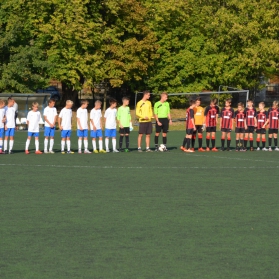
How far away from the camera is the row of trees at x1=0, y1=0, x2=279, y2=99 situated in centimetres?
5181

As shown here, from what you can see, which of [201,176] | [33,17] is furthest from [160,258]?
[33,17]

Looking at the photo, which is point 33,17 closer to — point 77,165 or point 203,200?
point 77,165

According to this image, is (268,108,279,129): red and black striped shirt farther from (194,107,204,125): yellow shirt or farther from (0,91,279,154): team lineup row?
(194,107,204,125): yellow shirt

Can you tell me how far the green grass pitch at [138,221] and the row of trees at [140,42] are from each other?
31533mm

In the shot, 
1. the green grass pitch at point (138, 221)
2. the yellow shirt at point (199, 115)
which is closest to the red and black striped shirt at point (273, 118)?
the yellow shirt at point (199, 115)

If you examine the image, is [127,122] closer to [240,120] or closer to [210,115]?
[210,115]

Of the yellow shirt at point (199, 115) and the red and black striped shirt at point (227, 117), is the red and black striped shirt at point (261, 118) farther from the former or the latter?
the yellow shirt at point (199, 115)

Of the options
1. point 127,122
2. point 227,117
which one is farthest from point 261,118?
point 127,122

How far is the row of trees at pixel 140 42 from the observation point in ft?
170

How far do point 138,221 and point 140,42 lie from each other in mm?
43523

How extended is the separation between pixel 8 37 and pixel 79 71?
5763 millimetres

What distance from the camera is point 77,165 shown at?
2027cm

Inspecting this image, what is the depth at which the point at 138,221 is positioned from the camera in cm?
1157

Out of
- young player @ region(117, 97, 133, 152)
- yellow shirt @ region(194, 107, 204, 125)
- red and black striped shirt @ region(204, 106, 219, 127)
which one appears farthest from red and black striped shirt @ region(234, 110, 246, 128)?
young player @ region(117, 97, 133, 152)
